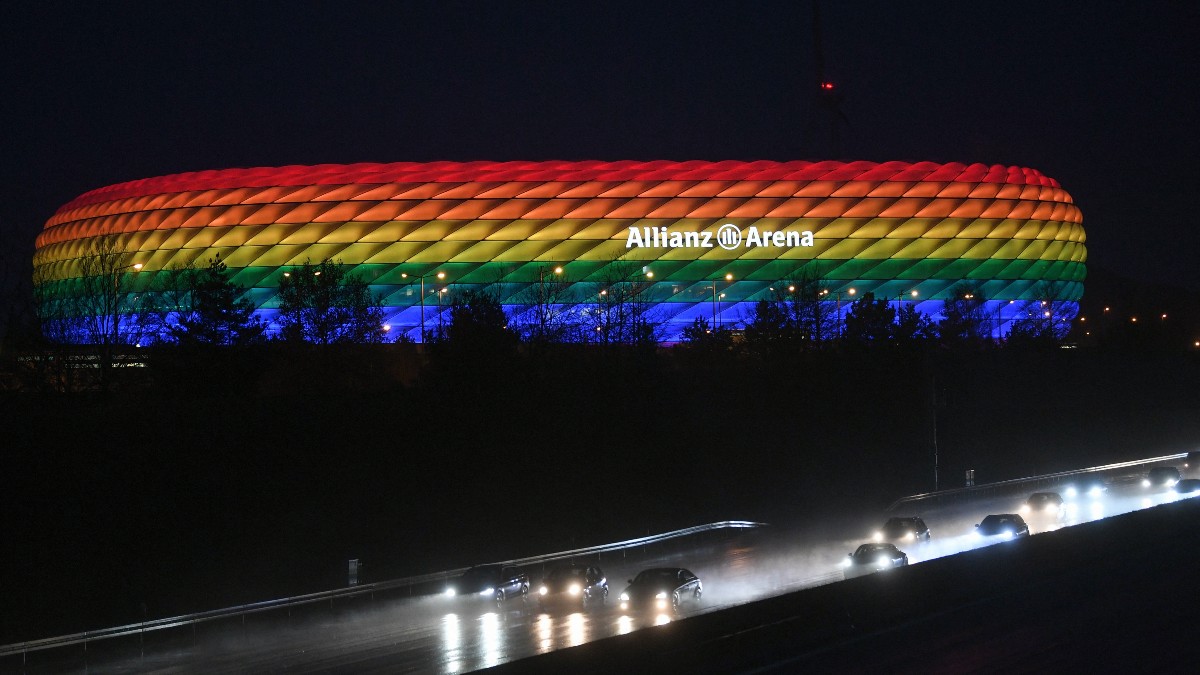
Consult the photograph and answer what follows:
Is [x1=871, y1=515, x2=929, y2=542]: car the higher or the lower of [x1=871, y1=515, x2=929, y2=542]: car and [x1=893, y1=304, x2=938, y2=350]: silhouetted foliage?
the lower

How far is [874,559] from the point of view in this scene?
26.5 meters

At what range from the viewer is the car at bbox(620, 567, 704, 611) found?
76.5 feet

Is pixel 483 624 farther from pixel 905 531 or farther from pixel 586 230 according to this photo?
pixel 586 230

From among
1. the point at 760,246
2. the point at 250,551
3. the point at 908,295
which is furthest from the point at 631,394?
the point at 908,295

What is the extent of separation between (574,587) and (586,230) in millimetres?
51095

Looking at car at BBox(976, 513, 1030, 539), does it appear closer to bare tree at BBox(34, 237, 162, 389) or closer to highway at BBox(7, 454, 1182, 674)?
highway at BBox(7, 454, 1182, 674)

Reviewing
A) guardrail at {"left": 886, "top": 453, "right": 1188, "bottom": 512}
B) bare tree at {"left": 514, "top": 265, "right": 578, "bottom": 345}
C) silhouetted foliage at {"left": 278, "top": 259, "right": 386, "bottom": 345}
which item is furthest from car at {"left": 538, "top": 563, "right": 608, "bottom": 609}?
A: silhouetted foliage at {"left": 278, "top": 259, "right": 386, "bottom": 345}

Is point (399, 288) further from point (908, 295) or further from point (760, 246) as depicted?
point (908, 295)

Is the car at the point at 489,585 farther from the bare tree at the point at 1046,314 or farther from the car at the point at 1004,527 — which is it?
the bare tree at the point at 1046,314

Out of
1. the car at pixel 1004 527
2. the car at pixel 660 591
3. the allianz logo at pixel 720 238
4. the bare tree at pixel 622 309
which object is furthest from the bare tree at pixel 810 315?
the car at pixel 660 591

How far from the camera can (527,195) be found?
249 ft

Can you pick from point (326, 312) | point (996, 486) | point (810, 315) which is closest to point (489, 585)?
point (996, 486)

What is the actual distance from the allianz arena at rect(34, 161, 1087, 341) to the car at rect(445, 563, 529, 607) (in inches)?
1725

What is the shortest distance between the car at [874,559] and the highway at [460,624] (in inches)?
66.3
